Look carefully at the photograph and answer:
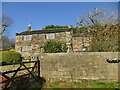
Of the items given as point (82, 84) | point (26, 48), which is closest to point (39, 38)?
point (26, 48)

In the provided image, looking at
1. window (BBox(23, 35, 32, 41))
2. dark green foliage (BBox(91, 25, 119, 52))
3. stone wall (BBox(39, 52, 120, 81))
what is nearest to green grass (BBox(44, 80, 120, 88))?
stone wall (BBox(39, 52, 120, 81))

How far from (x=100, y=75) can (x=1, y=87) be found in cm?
530

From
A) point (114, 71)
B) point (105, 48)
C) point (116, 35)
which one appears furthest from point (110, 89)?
point (116, 35)

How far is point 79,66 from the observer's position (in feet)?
35.4

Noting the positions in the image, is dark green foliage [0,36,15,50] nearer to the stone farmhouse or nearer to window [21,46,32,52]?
the stone farmhouse

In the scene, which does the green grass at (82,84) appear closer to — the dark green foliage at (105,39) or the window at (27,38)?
the dark green foliage at (105,39)

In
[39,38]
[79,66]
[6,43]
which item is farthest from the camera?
[6,43]

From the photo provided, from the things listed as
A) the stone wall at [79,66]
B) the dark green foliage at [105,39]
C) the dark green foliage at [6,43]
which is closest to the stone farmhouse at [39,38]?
the dark green foliage at [6,43]

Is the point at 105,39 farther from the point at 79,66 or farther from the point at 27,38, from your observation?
the point at 27,38

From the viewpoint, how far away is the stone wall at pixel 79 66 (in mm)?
10320

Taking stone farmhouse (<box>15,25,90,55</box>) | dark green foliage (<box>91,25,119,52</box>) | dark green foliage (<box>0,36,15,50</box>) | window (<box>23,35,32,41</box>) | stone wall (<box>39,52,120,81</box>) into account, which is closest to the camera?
stone wall (<box>39,52,120,81</box>)

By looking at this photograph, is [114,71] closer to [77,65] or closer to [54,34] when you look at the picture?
[77,65]

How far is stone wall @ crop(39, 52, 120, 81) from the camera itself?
10.3 metres

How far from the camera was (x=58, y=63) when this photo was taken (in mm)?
11156
